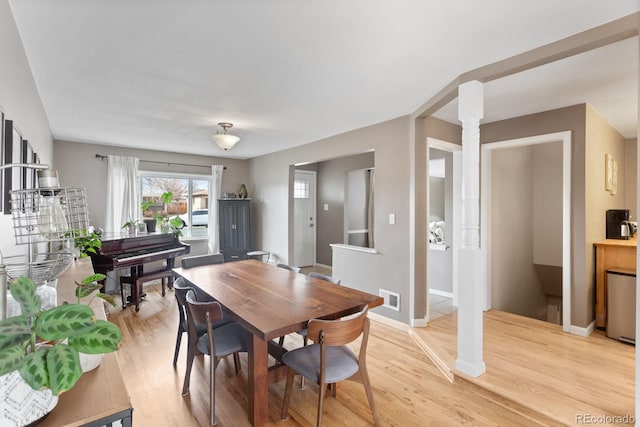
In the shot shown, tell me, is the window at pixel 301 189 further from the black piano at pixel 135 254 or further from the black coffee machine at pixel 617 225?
the black coffee machine at pixel 617 225

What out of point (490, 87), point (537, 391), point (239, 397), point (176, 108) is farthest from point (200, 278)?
point (490, 87)

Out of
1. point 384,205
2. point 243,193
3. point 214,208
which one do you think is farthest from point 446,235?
point 214,208

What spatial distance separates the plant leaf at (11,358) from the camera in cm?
58

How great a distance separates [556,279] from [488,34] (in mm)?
4426

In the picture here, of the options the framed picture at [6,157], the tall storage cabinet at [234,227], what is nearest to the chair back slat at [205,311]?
the framed picture at [6,157]

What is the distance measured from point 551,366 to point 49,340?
3244 millimetres

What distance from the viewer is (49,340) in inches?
24.3

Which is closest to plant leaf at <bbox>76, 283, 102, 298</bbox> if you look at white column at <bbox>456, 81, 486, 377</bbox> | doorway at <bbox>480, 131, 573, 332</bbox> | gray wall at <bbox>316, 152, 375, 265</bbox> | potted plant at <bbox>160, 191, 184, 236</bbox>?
white column at <bbox>456, 81, 486, 377</bbox>

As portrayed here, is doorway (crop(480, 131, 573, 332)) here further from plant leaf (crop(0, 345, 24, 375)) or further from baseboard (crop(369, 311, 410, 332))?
plant leaf (crop(0, 345, 24, 375))

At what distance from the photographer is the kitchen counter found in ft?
10.2

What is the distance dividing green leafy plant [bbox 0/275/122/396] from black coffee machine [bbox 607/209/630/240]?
4.70m

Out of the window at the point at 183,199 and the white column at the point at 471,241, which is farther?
the window at the point at 183,199

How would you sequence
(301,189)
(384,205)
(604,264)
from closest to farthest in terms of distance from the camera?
1. (604,264)
2. (384,205)
3. (301,189)

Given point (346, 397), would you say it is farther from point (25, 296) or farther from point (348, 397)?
point (25, 296)
